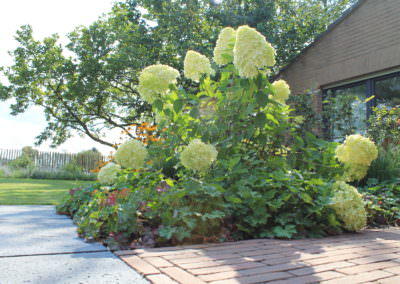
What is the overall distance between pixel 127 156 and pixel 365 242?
1.85 metres

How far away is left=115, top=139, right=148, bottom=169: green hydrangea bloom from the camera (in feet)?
8.45

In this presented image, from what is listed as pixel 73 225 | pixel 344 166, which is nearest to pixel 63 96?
pixel 73 225

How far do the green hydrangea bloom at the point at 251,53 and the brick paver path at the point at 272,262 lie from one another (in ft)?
4.01

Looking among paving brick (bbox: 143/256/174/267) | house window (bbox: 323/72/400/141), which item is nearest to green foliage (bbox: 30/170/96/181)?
house window (bbox: 323/72/400/141)

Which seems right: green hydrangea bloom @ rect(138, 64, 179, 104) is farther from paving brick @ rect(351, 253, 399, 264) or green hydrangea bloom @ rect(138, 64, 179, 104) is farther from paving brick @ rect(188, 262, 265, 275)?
paving brick @ rect(351, 253, 399, 264)

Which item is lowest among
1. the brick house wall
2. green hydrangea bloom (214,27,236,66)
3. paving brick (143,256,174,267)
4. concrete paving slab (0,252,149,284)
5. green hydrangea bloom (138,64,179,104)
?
concrete paving slab (0,252,149,284)

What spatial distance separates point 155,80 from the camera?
2.71m

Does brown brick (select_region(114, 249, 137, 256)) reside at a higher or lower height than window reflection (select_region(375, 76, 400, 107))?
lower

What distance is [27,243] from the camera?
6.86 feet

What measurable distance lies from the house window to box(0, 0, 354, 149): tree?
3.33 m

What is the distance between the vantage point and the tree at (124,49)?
33.4 feet

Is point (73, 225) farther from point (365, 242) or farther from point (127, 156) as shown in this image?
point (365, 242)

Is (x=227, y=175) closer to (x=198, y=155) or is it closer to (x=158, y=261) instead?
(x=198, y=155)

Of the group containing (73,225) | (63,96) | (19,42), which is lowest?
(73,225)
